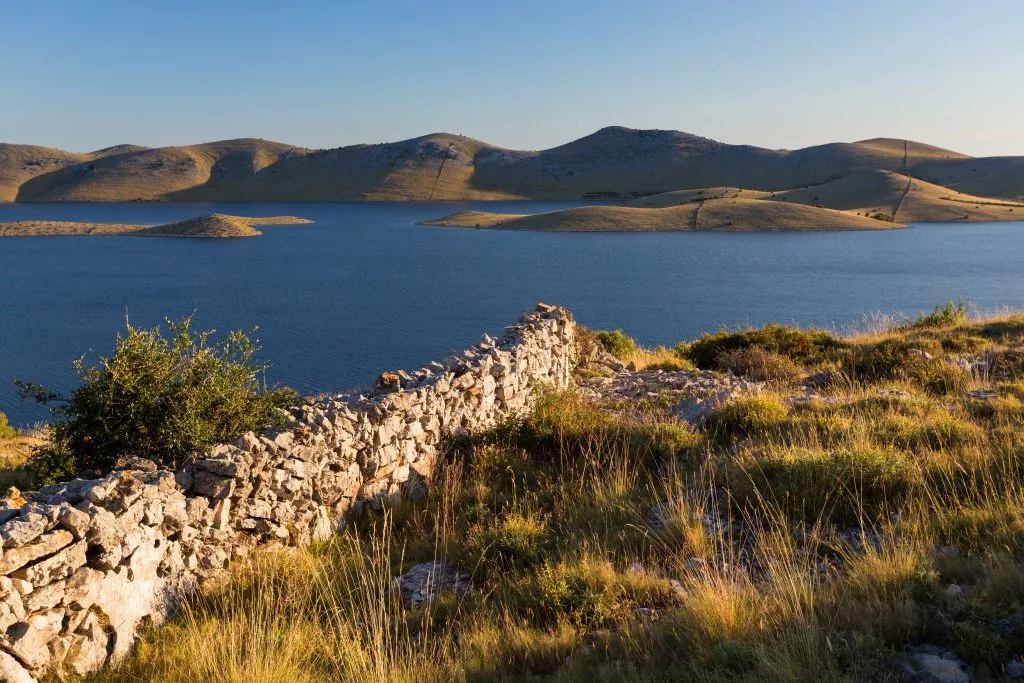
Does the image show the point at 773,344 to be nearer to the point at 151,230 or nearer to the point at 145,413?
the point at 145,413

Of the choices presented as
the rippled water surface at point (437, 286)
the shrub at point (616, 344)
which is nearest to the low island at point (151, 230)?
the rippled water surface at point (437, 286)

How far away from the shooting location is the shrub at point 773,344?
15.7m

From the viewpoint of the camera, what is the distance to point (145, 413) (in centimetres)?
699

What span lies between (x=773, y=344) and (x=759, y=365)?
57.9 inches

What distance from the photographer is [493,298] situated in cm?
4341

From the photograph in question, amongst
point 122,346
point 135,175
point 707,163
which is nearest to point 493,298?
point 122,346

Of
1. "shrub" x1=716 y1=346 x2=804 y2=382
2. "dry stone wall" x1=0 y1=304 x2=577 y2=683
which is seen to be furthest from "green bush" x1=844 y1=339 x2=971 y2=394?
"dry stone wall" x1=0 y1=304 x2=577 y2=683

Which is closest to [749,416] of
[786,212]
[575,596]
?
[575,596]

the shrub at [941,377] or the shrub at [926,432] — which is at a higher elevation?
the shrub at [926,432]

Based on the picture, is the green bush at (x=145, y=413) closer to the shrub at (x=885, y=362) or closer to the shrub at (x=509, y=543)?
the shrub at (x=509, y=543)

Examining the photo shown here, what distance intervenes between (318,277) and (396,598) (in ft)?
165

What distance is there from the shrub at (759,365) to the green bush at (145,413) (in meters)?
9.38

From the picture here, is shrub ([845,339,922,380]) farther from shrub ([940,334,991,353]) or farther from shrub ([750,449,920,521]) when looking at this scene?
shrub ([750,449,920,521])

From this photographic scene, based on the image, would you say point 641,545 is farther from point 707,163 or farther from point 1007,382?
point 707,163
